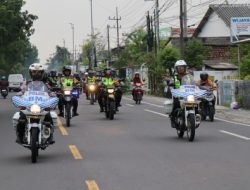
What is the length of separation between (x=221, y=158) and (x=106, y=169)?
95.9 inches

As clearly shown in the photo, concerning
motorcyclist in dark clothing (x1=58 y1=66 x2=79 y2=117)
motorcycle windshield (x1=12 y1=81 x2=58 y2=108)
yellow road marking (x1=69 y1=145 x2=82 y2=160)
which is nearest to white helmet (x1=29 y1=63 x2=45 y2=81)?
motorcycle windshield (x1=12 y1=81 x2=58 y2=108)

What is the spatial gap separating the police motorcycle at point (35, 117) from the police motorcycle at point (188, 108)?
12.4 ft

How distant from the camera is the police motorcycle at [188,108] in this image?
1460 centimetres

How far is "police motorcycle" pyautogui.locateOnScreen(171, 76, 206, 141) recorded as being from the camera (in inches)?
575

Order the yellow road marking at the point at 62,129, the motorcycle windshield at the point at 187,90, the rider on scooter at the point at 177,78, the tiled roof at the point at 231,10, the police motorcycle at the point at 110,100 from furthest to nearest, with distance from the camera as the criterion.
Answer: the tiled roof at the point at 231,10 → the police motorcycle at the point at 110,100 → the yellow road marking at the point at 62,129 → the rider on scooter at the point at 177,78 → the motorcycle windshield at the point at 187,90

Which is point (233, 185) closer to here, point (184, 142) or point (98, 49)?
point (184, 142)

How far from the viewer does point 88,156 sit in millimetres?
12352

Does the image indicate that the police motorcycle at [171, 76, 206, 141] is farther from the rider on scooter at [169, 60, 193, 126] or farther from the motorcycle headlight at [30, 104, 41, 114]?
the motorcycle headlight at [30, 104, 41, 114]

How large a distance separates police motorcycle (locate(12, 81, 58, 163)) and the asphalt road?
14.6 inches

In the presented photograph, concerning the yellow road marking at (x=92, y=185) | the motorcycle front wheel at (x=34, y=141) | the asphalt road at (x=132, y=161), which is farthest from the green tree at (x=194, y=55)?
the yellow road marking at (x=92, y=185)

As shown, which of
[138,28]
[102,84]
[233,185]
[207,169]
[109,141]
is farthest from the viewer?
[138,28]

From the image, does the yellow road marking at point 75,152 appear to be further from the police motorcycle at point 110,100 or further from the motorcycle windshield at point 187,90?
the police motorcycle at point 110,100

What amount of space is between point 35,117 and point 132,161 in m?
1.97

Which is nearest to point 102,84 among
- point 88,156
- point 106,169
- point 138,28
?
point 88,156
